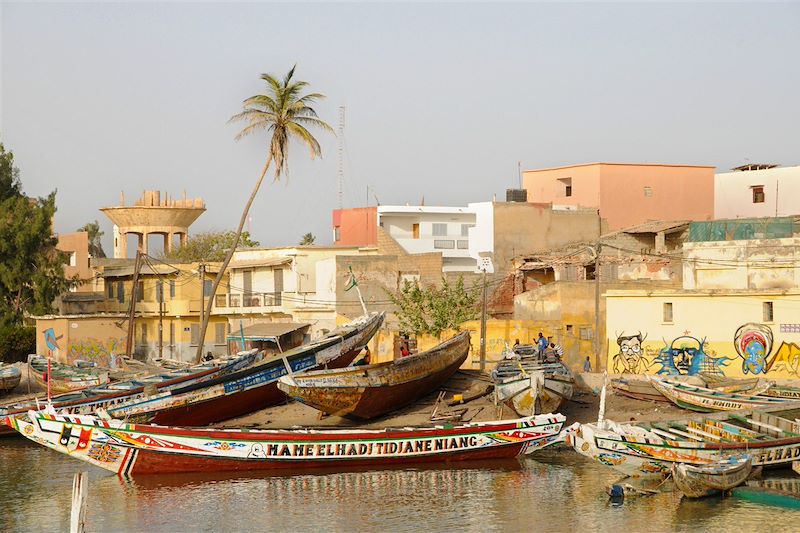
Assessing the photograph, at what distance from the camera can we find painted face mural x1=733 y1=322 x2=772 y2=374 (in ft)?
116

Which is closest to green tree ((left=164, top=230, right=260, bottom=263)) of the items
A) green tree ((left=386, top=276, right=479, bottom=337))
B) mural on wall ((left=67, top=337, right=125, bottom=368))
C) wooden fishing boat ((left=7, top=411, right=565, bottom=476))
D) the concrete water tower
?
the concrete water tower

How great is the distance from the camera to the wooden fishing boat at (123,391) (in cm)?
3747

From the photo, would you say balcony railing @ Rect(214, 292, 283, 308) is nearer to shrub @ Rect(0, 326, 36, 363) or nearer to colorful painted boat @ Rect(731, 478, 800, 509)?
shrub @ Rect(0, 326, 36, 363)

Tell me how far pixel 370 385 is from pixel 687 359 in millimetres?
10661

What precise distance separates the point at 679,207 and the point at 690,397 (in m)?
31.0

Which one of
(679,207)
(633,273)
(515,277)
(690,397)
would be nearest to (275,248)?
(515,277)

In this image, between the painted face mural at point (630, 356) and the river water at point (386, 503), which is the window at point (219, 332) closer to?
the painted face mural at point (630, 356)

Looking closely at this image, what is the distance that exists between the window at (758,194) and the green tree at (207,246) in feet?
107

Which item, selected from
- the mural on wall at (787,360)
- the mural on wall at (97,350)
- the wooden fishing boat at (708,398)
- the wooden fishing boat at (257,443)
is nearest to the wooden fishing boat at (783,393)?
the wooden fishing boat at (708,398)

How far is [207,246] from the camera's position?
82.5 m

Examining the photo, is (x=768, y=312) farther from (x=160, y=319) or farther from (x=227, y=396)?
(x=160, y=319)

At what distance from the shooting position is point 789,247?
38.8m

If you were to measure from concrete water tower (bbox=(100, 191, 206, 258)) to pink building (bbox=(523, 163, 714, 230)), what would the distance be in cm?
2290

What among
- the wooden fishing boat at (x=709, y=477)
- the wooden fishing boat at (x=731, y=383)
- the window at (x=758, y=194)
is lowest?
the wooden fishing boat at (x=709, y=477)
